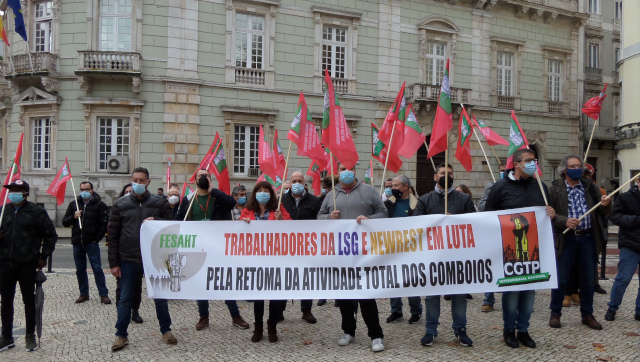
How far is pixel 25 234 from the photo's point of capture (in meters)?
5.93

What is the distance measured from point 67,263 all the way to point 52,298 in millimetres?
4224

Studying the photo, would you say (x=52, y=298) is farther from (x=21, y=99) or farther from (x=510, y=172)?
(x=21, y=99)

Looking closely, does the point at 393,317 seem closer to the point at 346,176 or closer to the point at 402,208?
the point at 402,208

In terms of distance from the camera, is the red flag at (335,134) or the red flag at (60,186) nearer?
the red flag at (335,134)

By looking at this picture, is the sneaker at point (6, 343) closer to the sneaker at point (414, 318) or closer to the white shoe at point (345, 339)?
the white shoe at point (345, 339)

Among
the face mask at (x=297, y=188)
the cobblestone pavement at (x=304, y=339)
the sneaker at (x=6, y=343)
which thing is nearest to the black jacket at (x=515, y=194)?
the cobblestone pavement at (x=304, y=339)

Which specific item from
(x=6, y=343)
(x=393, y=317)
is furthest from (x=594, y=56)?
(x=6, y=343)

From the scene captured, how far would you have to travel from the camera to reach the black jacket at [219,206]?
6.81 metres

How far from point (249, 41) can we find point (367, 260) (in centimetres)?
1781

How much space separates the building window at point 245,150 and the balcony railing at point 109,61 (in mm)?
4674

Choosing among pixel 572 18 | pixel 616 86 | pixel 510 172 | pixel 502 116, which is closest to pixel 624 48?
pixel 572 18

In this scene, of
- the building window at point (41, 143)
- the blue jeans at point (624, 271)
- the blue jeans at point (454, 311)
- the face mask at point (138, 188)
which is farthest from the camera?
the building window at point (41, 143)

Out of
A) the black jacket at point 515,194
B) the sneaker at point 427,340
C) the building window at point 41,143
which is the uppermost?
the building window at point 41,143

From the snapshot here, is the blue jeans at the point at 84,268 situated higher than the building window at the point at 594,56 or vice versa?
the building window at the point at 594,56
